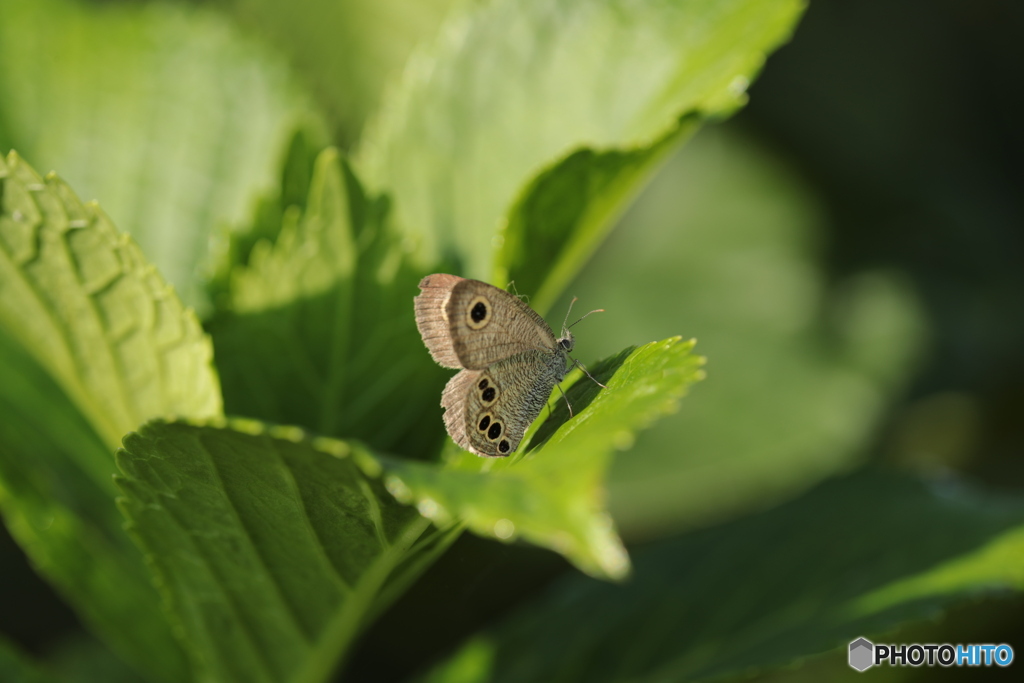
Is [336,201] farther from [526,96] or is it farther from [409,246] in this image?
[526,96]

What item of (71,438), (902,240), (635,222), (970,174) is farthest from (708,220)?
(71,438)

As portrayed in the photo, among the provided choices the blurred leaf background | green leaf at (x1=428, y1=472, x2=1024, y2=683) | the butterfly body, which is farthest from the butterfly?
the blurred leaf background

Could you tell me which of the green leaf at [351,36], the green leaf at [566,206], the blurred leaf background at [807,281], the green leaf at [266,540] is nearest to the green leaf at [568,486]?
the green leaf at [266,540]

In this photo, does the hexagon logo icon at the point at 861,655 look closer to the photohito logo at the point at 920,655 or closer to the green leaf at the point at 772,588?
the photohito logo at the point at 920,655

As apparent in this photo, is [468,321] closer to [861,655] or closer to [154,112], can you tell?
[154,112]

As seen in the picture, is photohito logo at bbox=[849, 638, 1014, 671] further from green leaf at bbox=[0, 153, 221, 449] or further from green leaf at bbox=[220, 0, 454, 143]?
green leaf at bbox=[220, 0, 454, 143]

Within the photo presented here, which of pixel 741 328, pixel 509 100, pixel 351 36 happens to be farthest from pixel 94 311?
pixel 741 328
